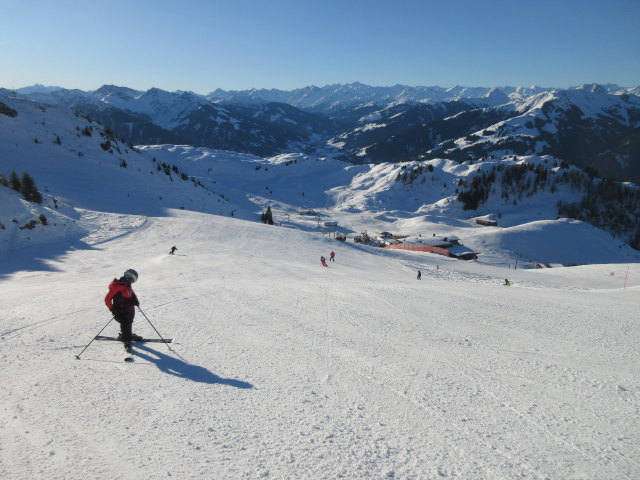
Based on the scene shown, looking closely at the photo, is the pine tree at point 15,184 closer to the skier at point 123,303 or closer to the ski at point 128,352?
the skier at point 123,303

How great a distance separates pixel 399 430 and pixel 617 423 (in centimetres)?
345

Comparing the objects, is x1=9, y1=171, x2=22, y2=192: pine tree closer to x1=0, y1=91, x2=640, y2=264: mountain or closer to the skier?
x1=0, y1=91, x2=640, y2=264: mountain

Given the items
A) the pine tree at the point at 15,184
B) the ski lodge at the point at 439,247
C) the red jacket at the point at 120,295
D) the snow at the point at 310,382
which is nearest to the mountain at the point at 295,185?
the pine tree at the point at 15,184

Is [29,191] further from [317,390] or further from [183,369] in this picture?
[317,390]

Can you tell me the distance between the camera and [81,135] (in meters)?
64.2

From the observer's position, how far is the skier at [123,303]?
7273 millimetres

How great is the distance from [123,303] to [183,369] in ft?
6.79

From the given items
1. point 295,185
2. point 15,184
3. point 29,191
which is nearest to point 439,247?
point 29,191

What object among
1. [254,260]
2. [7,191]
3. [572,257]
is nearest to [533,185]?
[572,257]

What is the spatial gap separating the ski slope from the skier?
409mm

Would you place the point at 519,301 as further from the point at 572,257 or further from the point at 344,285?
the point at 572,257

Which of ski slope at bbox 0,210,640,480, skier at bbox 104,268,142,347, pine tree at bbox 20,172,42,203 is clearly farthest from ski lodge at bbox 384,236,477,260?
skier at bbox 104,268,142,347

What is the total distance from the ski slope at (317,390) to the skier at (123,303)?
0.41 meters

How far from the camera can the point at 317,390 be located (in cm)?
598
